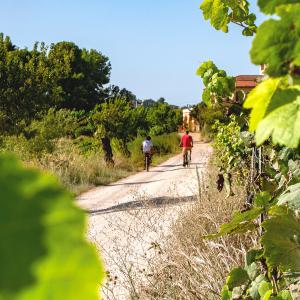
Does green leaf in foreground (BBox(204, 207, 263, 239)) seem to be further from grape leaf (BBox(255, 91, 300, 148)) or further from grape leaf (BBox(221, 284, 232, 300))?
grape leaf (BBox(255, 91, 300, 148))

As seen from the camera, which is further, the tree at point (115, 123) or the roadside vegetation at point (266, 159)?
the tree at point (115, 123)

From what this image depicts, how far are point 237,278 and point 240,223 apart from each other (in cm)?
22

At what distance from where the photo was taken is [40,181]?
123 mm

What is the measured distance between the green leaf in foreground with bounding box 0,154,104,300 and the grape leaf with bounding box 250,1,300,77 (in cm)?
33

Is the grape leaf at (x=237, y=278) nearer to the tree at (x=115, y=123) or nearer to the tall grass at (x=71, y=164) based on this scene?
the tall grass at (x=71, y=164)

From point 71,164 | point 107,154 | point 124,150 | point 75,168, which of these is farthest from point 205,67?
point 124,150

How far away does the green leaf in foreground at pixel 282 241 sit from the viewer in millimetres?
1074

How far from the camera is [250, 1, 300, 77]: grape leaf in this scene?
0.43m

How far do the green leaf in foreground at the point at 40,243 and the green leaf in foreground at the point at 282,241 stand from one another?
3.22 feet

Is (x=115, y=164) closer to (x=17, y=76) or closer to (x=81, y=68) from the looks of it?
(x=17, y=76)

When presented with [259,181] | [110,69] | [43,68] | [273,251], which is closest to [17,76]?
[43,68]

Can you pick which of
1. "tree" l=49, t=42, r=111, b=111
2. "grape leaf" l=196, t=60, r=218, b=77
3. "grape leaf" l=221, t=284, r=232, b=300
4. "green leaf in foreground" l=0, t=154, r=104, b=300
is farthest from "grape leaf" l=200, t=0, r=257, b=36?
"tree" l=49, t=42, r=111, b=111

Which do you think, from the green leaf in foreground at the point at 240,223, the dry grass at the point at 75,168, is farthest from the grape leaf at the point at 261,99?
the dry grass at the point at 75,168

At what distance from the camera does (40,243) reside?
119mm
